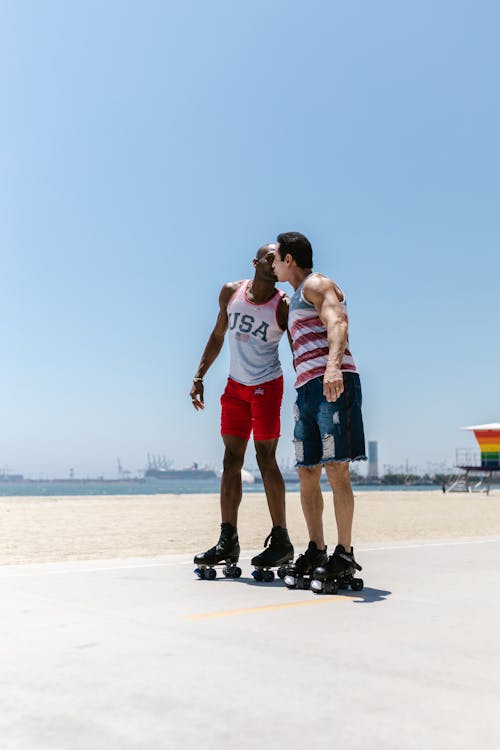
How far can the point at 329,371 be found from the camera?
4.61 metres

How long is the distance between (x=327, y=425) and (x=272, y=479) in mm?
908

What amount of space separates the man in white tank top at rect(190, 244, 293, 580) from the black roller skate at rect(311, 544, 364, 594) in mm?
823

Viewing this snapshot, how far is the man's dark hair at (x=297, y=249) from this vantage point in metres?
5.23

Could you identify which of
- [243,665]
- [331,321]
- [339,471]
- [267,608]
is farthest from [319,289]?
[243,665]

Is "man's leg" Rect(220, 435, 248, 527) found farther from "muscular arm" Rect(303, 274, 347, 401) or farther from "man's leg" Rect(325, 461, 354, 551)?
"muscular arm" Rect(303, 274, 347, 401)

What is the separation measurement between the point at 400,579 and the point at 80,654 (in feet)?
8.45

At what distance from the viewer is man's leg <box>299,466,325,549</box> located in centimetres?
496

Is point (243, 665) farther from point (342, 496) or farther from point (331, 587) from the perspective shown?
point (342, 496)

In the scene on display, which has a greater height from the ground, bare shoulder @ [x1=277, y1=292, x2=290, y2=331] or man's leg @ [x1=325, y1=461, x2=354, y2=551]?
bare shoulder @ [x1=277, y1=292, x2=290, y2=331]

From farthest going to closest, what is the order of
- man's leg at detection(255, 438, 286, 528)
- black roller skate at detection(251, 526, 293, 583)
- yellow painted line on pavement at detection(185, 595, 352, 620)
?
man's leg at detection(255, 438, 286, 528) → black roller skate at detection(251, 526, 293, 583) → yellow painted line on pavement at detection(185, 595, 352, 620)

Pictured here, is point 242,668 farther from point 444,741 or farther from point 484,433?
point 484,433

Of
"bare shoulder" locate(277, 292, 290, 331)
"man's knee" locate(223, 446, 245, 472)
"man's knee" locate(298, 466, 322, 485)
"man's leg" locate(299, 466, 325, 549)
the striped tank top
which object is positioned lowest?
"man's leg" locate(299, 466, 325, 549)

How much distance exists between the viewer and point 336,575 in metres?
4.56

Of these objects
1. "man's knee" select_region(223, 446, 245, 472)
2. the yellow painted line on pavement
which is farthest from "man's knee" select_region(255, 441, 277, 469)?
the yellow painted line on pavement
